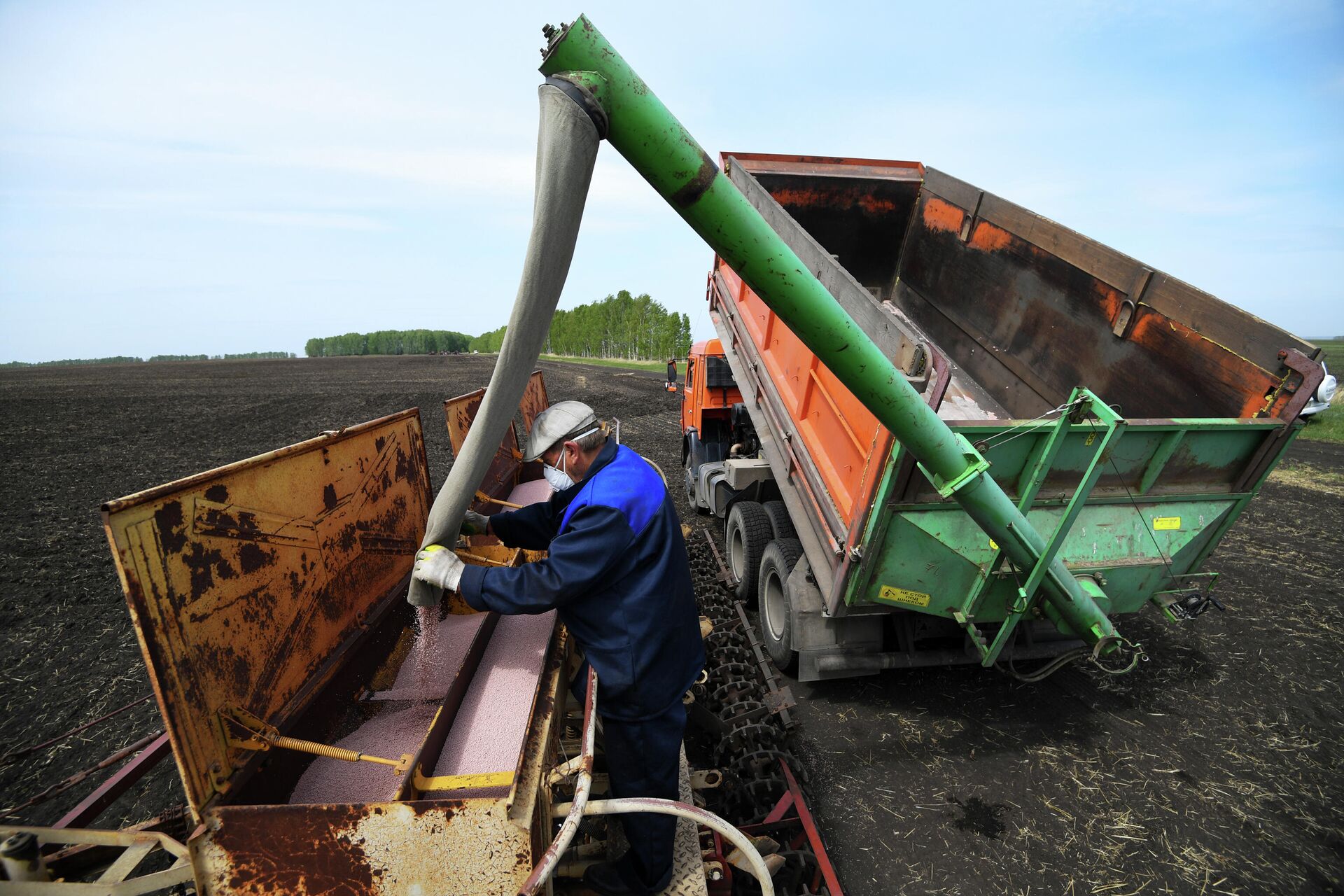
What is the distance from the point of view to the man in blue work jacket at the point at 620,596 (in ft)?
6.49

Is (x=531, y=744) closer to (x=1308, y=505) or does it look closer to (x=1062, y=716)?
(x=1062, y=716)

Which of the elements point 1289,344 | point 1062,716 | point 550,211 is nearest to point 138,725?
point 550,211

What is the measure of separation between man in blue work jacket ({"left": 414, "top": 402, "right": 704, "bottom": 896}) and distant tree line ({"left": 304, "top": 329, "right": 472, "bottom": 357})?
393 ft

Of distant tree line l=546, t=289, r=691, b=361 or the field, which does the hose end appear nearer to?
the field

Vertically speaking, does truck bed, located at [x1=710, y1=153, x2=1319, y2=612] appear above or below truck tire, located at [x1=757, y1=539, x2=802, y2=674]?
above

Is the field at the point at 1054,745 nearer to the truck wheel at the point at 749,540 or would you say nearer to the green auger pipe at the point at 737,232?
the truck wheel at the point at 749,540

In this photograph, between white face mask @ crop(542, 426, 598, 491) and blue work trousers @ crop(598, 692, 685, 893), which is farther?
white face mask @ crop(542, 426, 598, 491)

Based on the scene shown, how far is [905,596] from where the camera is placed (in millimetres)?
3129

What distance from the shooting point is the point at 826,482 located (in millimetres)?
3553

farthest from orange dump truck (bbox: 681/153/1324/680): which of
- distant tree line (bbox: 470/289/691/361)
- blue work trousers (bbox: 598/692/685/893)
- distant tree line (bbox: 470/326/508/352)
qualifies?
distant tree line (bbox: 470/326/508/352)

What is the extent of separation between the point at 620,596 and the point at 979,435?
1881 mm

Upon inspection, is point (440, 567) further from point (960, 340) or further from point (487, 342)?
point (487, 342)

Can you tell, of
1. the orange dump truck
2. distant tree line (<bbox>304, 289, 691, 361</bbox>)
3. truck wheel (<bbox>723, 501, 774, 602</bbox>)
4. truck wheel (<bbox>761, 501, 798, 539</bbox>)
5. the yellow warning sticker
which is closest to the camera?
the orange dump truck

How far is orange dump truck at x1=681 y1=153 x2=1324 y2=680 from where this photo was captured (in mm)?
2828
